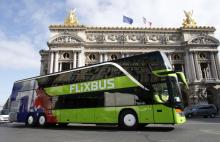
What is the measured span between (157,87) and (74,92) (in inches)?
226

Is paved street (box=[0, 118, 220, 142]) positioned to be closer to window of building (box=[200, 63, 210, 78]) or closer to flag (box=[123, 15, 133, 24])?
flag (box=[123, 15, 133, 24])

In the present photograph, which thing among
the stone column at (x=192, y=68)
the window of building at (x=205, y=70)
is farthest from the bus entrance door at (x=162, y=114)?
the window of building at (x=205, y=70)

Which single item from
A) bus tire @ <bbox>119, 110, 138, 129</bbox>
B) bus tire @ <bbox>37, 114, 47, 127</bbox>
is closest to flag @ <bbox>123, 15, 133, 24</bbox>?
bus tire @ <bbox>37, 114, 47, 127</bbox>

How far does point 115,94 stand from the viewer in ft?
42.8

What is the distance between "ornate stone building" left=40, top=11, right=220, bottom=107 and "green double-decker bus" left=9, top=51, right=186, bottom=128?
101 feet

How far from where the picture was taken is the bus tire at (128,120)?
1241 cm

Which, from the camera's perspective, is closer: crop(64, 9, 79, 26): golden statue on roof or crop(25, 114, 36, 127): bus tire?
crop(25, 114, 36, 127): bus tire

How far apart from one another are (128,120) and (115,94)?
5.43 ft

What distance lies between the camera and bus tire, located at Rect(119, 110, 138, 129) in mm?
12414

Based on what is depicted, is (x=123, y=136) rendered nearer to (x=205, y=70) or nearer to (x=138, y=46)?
(x=138, y=46)

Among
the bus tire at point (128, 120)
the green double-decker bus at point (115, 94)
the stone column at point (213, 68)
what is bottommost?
the bus tire at point (128, 120)

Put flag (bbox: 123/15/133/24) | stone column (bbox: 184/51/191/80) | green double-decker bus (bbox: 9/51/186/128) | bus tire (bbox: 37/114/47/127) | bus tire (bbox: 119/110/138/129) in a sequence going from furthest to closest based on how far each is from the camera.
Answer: stone column (bbox: 184/51/191/80), flag (bbox: 123/15/133/24), bus tire (bbox: 37/114/47/127), bus tire (bbox: 119/110/138/129), green double-decker bus (bbox: 9/51/186/128)

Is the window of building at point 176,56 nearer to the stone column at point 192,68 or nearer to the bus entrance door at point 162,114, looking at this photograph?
the stone column at point 192,68

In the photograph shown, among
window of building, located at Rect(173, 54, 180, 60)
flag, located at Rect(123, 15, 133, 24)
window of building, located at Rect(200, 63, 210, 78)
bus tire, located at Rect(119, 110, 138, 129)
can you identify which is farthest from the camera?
window of building, located at Rect(173, 54, 180, 60)
